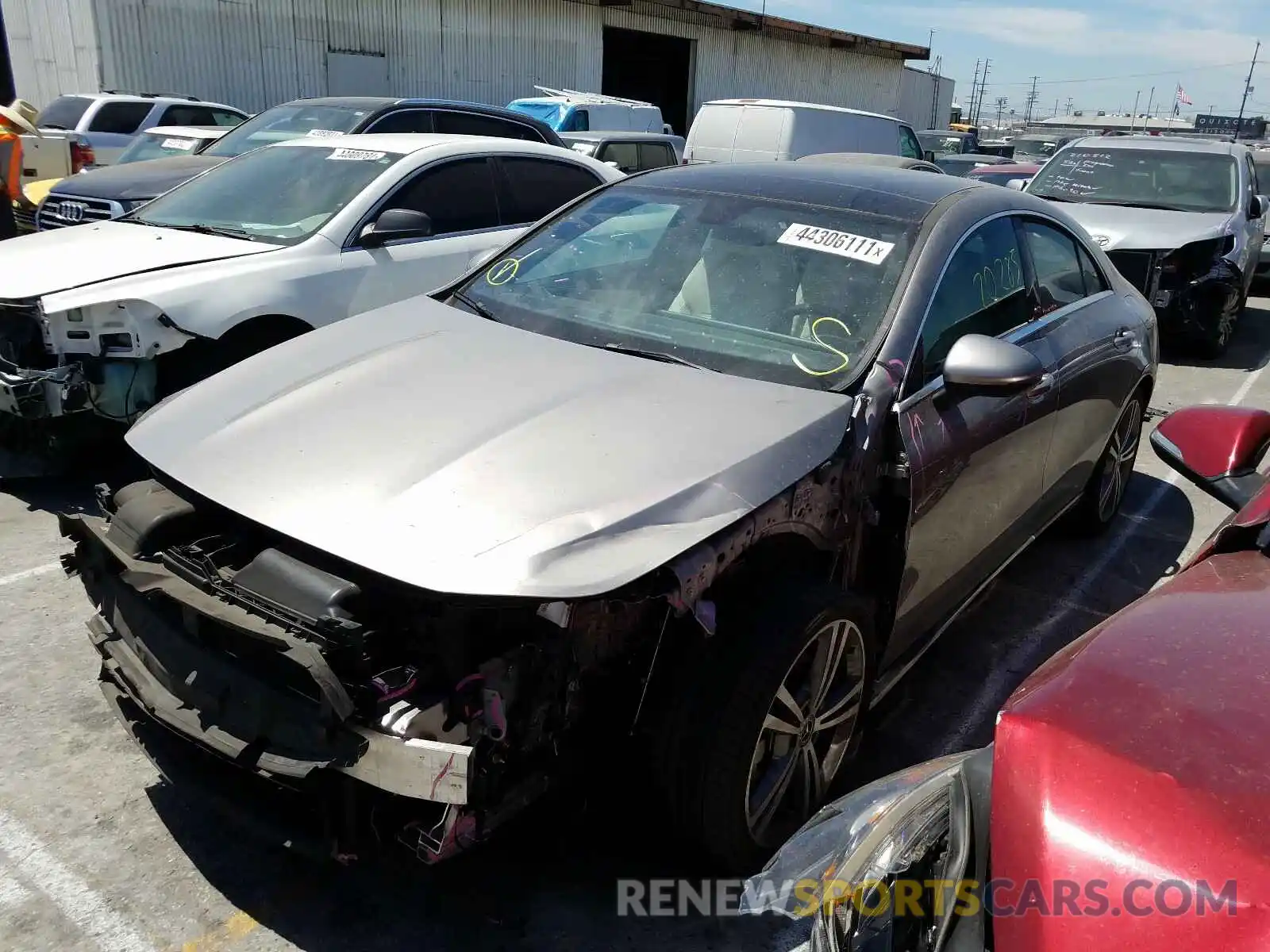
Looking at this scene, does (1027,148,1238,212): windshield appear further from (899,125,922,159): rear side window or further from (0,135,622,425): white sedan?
(899,125,922,159): rear side window

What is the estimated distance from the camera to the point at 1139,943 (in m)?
1.30

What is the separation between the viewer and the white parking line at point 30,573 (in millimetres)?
4211

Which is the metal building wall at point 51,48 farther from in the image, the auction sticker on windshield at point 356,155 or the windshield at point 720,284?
the windshield at point 720,284

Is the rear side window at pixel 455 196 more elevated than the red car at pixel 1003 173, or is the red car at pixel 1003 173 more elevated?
the rear side window at pixel 455 196

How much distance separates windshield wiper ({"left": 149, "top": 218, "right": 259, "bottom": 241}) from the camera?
18.2ft

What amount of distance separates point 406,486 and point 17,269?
3.74 m

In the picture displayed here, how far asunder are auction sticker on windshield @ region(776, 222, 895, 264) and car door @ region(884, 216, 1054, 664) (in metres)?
0.22

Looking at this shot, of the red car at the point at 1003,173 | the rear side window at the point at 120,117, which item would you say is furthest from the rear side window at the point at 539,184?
the rear side window at the point at 120,117

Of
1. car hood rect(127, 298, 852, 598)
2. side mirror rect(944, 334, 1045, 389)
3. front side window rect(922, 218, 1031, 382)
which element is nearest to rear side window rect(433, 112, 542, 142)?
front side window rect(922, 218, 1031, 382)

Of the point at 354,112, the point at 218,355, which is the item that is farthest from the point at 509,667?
the point at 354,112

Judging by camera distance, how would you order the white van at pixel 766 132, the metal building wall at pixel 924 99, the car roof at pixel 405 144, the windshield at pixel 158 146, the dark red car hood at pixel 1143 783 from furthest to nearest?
the metal building wall at pixel 924 99 < the white van at pixel 766 132 < the windshield at pixel 158 146 < the car roof at pixel 405 144 < the dark red car hood at pixel 1143 783

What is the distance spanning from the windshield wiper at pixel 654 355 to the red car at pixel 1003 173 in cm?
1145

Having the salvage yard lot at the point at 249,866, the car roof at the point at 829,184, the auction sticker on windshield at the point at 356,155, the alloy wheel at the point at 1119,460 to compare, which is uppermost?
the car roof at the point at 829,184

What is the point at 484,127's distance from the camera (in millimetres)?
8898
